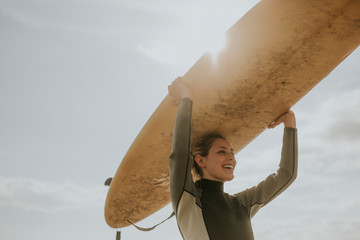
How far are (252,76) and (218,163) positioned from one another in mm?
585

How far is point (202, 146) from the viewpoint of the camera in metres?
2.27

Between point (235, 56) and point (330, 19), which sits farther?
point (235, 56)

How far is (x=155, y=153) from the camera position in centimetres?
231

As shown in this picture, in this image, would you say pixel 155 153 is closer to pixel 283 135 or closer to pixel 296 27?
pixel 283 135

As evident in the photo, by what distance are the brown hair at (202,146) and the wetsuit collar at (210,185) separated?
167mm

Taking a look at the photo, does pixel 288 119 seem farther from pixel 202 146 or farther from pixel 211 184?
pixel 211 184

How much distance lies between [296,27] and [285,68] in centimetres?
29

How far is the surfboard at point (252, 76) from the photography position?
5.56 feet

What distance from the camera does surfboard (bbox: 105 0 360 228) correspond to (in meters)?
1.69

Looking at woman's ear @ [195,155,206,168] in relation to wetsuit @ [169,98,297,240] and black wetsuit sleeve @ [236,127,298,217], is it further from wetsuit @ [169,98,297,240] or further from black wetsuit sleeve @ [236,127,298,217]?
black wetsuit sleeve @ [236,127,298,217]

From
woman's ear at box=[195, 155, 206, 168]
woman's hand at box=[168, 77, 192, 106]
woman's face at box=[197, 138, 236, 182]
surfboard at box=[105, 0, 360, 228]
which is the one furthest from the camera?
woman's ear at box=[195, 155, 206, 168]

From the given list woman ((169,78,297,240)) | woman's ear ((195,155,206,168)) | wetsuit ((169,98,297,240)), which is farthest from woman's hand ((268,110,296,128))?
woman's ear ((195,155,206,168))

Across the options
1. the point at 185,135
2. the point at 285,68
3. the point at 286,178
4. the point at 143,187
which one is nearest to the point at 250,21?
the point at 285,68

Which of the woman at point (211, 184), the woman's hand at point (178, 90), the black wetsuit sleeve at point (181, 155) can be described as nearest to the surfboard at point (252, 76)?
the woman's hand at point (178, 90)
